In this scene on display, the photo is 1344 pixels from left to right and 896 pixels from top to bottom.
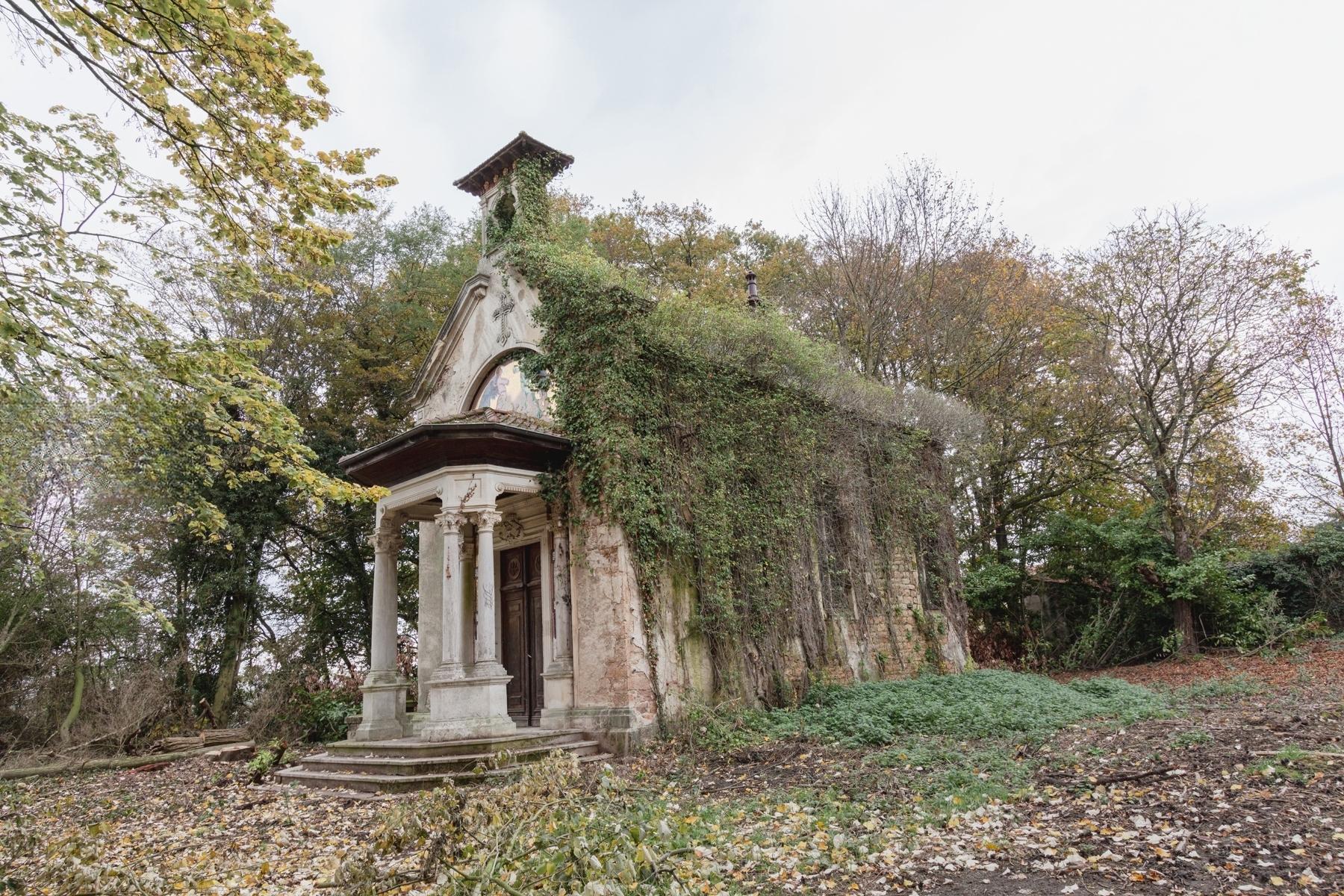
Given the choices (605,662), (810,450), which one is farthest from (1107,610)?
(605,662)

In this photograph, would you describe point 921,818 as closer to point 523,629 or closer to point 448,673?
point 448,673

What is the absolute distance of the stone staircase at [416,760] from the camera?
8289 millimetres

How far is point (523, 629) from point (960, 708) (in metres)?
6.11

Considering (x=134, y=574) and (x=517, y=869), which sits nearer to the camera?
(x=517, y=869)

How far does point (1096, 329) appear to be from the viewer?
17.3m

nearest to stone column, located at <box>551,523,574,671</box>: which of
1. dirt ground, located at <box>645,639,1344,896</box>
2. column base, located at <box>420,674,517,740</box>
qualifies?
column base, located at <box>420,674,517,740</box>

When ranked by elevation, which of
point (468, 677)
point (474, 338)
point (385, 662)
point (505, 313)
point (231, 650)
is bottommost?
point (468, 677)

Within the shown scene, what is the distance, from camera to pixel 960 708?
9.26m

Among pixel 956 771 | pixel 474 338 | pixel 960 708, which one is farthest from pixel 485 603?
pixel 960 708

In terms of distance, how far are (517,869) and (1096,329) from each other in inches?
693

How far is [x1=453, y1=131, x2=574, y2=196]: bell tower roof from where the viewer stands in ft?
42.0

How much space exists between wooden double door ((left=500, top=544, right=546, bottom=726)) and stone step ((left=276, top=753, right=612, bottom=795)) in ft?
7.89

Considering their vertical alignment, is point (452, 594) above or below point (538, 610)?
above

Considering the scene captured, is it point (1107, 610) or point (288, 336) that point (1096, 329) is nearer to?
point (1107, 610)
